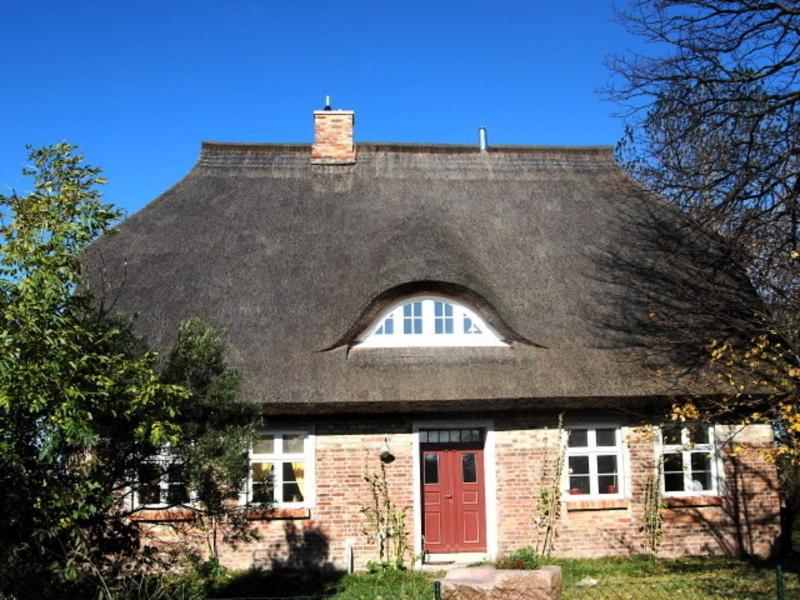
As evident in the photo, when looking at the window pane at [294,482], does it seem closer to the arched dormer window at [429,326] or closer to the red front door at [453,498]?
the red front door at [453,498]

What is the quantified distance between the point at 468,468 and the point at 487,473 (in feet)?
1.48

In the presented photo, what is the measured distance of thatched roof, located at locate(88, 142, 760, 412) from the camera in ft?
43.6

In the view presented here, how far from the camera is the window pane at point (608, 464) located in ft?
47.0

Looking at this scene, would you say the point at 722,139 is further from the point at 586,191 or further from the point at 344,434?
the point at 344,434

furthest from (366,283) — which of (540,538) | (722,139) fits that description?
(722,139)

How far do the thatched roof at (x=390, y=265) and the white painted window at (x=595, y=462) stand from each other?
97cm

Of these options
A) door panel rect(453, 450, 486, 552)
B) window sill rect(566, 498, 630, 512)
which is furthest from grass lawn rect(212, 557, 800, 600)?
door panel rect(453, 450, 486, 552)

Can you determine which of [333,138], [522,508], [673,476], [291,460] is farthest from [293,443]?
[333,138]

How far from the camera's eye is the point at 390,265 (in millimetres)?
14320

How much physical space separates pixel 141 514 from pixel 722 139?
10539 millimetres

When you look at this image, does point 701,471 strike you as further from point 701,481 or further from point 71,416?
point 71,416

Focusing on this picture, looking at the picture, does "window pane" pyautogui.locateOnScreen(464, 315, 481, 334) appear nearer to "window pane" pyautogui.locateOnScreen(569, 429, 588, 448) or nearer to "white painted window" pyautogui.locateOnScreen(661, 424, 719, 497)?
"window pane" pyautogui.locateOnScreen(569, 429, 588, 448)

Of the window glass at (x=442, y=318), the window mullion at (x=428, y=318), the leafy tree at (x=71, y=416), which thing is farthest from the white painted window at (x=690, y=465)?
the leafy tree at (x=71, y=416)

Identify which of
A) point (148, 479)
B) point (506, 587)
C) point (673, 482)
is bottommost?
point (506, 587)
